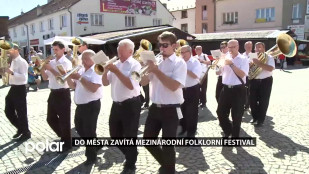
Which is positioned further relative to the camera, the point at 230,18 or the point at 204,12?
the point at 204,12

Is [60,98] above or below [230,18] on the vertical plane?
below

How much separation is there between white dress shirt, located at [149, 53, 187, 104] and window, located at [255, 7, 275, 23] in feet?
109

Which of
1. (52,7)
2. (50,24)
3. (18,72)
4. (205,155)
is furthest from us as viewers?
(52,7)

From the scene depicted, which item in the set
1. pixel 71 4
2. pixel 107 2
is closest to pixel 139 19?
pixel 107 2

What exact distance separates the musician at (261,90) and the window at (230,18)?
106ft

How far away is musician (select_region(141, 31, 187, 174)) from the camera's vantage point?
3.51m

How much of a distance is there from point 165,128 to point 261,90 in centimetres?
393

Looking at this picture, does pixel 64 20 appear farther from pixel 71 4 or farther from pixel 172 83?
pixel 172 83

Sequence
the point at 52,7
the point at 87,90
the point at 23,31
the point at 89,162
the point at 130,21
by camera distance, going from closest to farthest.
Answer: the point at 87,90 < the point at 89,162 < the point at 52,7 < the point at 130,21 < the point at 23,31

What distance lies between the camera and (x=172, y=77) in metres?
3.53

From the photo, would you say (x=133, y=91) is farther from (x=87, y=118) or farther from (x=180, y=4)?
(x=180, y=4)

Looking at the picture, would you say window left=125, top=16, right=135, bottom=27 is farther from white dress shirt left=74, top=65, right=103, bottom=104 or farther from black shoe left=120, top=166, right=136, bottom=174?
black shoe left=120, top=166, right=136, bottom=174

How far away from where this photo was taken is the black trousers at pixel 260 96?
656cm

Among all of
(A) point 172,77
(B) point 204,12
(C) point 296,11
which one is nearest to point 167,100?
(A) point 172,77
